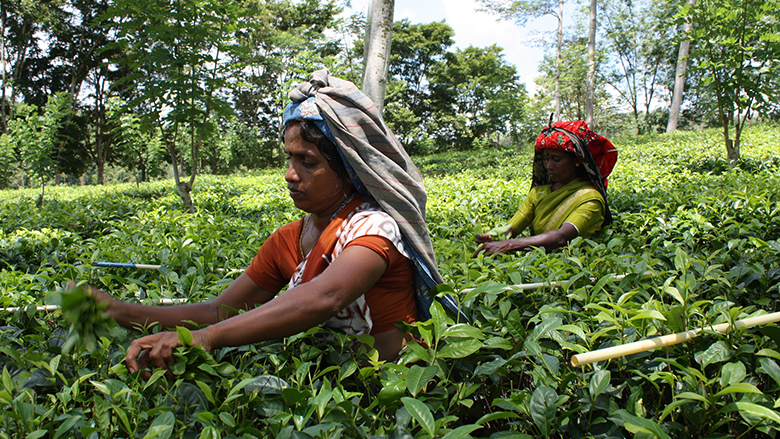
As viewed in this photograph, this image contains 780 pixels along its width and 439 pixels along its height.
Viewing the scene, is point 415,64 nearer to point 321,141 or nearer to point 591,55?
point 591,55

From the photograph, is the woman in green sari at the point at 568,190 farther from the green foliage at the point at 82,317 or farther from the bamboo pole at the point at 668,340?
the green foliage at the point at 82,317

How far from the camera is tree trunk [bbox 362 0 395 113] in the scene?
4.79 meters

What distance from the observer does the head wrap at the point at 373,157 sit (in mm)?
1340

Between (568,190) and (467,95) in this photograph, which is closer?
(568,190)

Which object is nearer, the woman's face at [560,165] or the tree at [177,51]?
the woman's face at [560,165]

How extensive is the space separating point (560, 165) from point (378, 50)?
2696 millimetres

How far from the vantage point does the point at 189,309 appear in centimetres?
147

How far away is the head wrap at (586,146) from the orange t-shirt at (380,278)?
2.04m

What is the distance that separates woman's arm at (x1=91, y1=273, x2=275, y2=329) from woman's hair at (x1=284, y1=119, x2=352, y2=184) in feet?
1.82

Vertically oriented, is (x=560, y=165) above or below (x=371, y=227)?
above

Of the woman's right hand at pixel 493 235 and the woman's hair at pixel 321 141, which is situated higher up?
the woman's hair at pixel 321 141

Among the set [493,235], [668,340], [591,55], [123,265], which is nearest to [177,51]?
[123,265]

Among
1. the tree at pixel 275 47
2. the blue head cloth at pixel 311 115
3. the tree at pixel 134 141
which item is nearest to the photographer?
the blue head cloth at pixel 311 115

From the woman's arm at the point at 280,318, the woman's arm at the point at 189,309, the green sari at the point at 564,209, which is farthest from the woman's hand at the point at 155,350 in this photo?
the green sari at the point at 564,209
